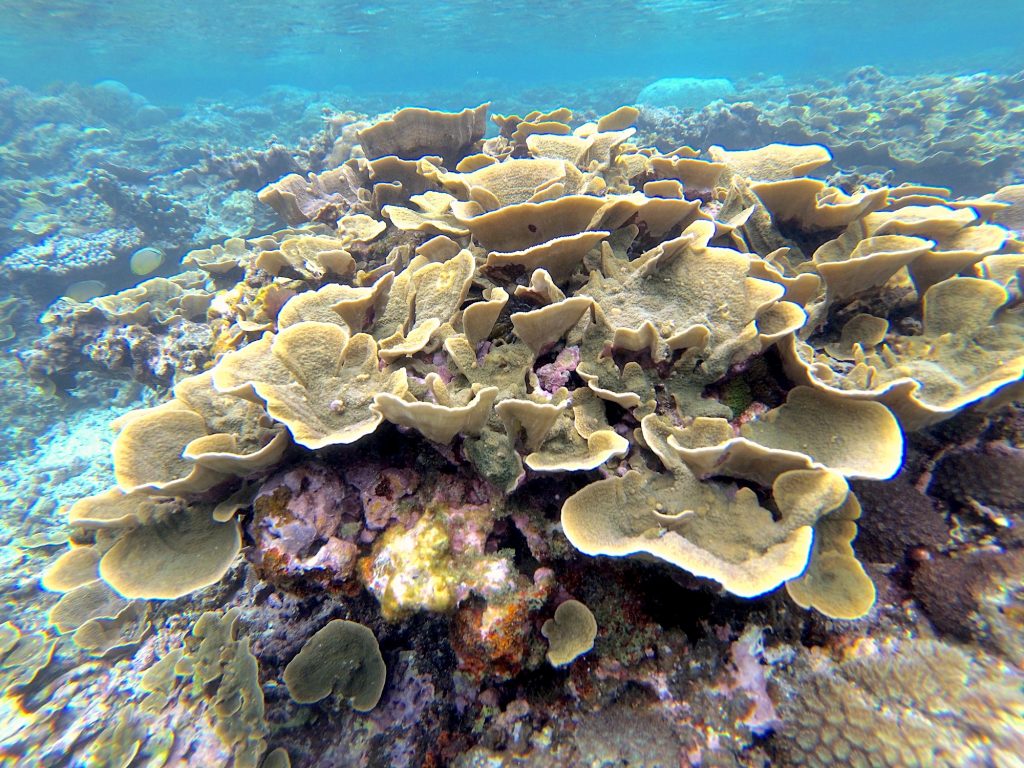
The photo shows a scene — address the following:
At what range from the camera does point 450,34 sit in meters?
62.1

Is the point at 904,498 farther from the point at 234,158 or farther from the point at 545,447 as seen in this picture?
the point at 234,158

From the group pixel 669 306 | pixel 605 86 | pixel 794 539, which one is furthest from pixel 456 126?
pixel 605 86

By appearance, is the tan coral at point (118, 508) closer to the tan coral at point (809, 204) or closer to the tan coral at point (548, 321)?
the tan coral at point (548, 321)

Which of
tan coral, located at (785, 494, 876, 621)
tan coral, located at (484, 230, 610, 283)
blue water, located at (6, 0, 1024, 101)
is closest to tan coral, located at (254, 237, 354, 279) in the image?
tan coral, located at (484, 230, 610, 283)

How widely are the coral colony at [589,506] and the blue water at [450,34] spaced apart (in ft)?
148

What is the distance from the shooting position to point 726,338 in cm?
234

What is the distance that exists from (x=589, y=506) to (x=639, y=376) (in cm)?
77

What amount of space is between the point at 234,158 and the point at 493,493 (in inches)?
594

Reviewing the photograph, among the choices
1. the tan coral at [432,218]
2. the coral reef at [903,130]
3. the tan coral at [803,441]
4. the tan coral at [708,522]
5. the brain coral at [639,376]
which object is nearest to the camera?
the tan coral at [708,522]

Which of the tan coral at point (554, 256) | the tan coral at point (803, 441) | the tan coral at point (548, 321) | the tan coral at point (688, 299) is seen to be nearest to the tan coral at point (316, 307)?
the tan coral at point (554, 256)

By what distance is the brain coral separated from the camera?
1.94m

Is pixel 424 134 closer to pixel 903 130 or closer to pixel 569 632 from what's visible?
pixel 569 632

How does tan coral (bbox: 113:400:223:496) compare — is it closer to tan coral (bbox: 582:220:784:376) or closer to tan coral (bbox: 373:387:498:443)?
tan coral (bbox: 373:387:498:443)

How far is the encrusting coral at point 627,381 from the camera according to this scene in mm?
1942
